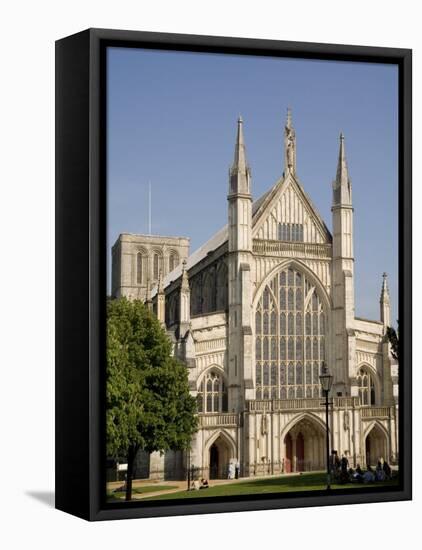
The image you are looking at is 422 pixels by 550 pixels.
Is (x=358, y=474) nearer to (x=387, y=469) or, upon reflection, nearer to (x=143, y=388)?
(x=387, y=469)

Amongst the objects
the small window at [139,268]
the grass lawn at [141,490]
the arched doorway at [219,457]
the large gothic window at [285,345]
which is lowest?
the grass lawn at [141,490]

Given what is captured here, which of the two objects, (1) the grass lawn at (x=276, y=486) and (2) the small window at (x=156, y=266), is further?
(1) the grass lawn at (x=276, y=486)

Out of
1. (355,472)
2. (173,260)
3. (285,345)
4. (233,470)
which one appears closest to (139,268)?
(173,260)

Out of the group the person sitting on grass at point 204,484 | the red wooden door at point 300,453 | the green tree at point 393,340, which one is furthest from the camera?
the green tree at point 393,340

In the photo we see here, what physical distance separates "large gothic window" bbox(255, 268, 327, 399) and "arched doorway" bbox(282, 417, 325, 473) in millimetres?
750

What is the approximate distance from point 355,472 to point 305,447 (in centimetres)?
112

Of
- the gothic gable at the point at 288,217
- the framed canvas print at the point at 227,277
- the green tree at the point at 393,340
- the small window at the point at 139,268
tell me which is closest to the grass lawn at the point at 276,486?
the framed canvas print at the point at 227,277

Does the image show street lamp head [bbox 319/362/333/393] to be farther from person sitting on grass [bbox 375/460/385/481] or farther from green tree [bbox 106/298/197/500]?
green tree [bbox 106/298/197/500]

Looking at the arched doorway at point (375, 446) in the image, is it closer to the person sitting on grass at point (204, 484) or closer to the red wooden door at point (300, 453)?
the red wooden door at point (300, 453)

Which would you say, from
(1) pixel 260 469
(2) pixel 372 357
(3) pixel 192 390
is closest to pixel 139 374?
(3) pixel 192 390

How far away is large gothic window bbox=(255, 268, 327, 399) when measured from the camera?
3120 centimetres

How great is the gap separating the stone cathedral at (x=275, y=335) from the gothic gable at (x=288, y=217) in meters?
0.02

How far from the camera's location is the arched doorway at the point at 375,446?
31.3 meters

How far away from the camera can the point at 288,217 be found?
31203 mm
